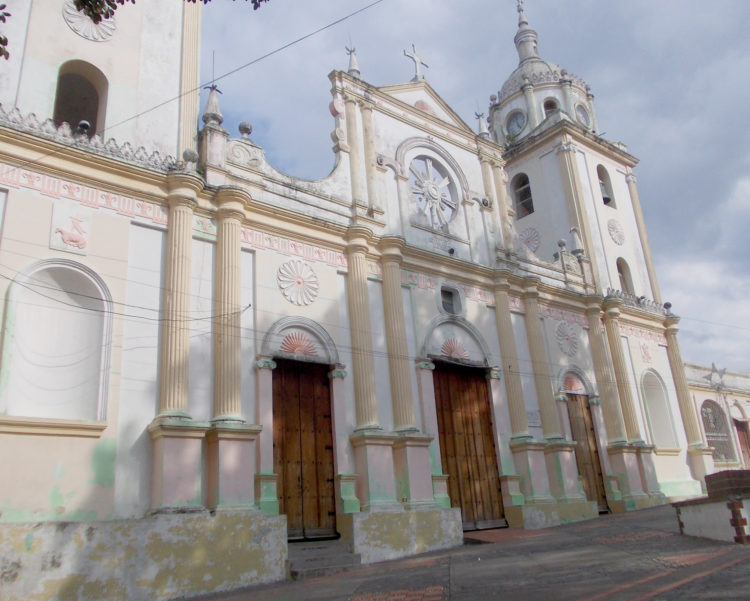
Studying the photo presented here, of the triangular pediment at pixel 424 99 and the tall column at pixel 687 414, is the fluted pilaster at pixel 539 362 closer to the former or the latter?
the triangular pediment at pixel 424 99

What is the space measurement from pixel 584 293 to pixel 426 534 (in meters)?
10.7

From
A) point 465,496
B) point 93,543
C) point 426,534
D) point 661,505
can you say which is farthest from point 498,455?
point 93,543

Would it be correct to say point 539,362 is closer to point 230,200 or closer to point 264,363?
point 264,363

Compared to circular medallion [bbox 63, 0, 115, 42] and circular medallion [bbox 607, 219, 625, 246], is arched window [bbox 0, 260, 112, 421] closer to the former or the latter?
circular medallion [bbox 63, 0, 115, 42]

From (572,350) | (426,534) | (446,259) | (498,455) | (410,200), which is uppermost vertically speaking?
(410,200)

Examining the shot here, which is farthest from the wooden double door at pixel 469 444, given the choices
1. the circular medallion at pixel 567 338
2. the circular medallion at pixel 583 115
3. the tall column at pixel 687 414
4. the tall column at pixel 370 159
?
the circular medallion at pixel 583 115

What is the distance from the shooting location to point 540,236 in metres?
23.5

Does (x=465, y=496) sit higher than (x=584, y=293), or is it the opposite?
(x=584, y=293)

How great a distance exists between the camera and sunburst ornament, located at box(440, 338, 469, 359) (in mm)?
15859

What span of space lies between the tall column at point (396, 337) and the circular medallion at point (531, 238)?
9513 mm

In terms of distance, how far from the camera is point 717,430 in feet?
87.8

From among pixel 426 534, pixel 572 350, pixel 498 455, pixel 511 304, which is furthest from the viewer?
pixel 572 350

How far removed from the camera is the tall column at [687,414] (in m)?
21.4

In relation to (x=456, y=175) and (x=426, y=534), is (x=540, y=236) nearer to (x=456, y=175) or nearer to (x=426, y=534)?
(x=456, y=175)
